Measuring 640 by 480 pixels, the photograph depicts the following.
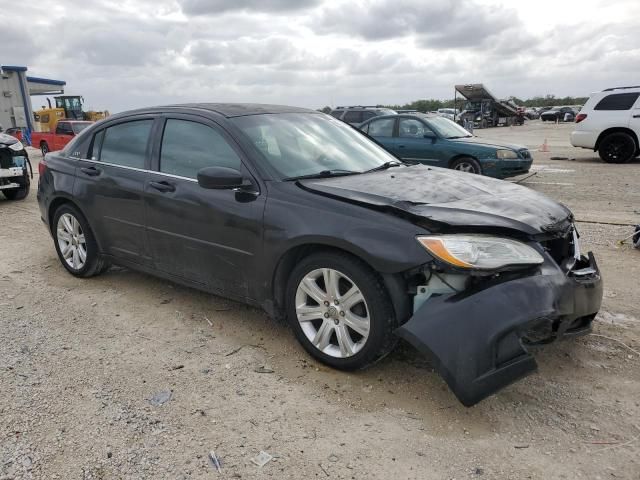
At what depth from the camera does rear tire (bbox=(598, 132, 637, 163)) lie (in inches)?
526

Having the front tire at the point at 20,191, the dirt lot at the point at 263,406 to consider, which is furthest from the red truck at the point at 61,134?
the dirt lot at the point at 263,406

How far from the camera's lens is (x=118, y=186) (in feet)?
14.3

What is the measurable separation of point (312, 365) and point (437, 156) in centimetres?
769

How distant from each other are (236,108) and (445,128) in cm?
748

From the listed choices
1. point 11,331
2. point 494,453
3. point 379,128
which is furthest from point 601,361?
point 379,128

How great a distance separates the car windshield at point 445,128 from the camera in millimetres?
10524

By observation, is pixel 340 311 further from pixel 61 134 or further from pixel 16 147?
pixel 61 134

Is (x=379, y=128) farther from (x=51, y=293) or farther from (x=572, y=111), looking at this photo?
(x=572, y=111)

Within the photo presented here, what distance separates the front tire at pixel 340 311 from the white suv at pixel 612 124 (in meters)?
12.7

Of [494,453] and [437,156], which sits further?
[437,156]

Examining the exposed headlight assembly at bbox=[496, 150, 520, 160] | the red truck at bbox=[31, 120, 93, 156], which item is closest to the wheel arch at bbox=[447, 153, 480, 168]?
the exposed headlight assembly at bbox=[496, 150, 520, 160]

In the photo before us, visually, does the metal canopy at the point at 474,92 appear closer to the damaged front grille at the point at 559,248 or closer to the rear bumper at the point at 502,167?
the rear bumper at the point at 502,167

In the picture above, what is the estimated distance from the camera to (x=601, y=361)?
3.29 m

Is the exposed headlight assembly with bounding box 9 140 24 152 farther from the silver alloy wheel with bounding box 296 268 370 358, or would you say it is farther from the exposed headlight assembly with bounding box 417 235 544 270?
the exposed headlight assembly with bounding box 417 235 544 270
